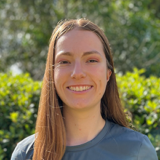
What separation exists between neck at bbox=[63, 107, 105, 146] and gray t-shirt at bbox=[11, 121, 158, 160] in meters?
0.06

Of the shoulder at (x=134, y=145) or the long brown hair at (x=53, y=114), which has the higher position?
the long brown hair at (x=53, y=114)

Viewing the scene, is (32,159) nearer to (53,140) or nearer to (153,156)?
(53,140)

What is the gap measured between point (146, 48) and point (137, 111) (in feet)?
14.6

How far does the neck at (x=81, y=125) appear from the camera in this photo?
5.75 feet

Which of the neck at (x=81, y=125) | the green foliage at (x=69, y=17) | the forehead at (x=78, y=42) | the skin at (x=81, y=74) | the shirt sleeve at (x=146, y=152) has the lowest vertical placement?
the shirt sleeve at (x=146, y=152)

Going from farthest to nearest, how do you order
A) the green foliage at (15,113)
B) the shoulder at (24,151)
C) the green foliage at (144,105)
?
the green foliage at (15,113)
the green foliage at (144,105)
the shoulder at (24,151)

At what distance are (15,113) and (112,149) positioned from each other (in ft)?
4.44

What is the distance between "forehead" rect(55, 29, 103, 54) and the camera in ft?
5.45

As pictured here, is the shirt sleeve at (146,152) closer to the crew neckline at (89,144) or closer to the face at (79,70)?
the crew neckline at (89,144)

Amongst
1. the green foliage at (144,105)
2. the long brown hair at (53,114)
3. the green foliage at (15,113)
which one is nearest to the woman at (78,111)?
the long brown hair at (53,114)

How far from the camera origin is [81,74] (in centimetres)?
161

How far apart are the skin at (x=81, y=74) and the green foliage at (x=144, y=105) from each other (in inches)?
31.4

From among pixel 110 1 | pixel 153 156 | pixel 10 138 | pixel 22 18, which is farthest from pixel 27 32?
pixel 153 156

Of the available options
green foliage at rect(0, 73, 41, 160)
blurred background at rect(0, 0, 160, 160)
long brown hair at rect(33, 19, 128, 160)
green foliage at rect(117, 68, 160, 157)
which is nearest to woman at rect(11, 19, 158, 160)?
long brown hair at rect(33, 19, 128, 160)
